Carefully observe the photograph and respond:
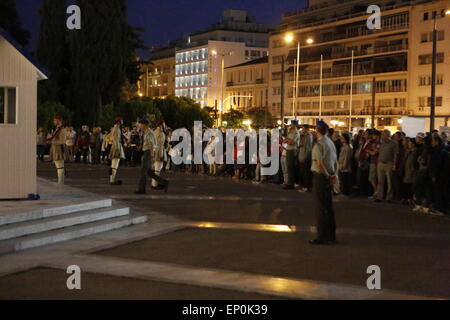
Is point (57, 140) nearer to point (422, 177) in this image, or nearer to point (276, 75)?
point (422, 177)

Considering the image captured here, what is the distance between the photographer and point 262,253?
1095 cm

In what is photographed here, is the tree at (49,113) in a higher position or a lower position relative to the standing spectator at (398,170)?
higher

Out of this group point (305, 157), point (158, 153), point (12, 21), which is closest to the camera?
point (158, 153)

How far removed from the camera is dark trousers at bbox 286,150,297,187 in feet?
74.3

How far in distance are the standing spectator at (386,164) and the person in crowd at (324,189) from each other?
6886 millimetres

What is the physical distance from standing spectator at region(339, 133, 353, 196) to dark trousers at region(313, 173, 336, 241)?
333 inches

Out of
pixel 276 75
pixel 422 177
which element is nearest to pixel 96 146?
pixel 422 177

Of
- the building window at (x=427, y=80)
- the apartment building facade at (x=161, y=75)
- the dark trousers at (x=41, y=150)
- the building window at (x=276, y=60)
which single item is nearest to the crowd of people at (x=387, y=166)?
the dark trousers at (x=41, y=150)

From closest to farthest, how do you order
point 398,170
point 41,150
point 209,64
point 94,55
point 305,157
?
point 398,170
point 305,157
point 41,150
point 94,55
point 209,64

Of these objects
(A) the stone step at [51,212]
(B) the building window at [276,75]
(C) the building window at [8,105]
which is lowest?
(A) the stone step at [51,212]

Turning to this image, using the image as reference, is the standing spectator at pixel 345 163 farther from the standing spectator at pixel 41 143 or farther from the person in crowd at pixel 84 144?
the standing spectator at pixel 41 143

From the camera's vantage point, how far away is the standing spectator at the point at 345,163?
2020 centimetres

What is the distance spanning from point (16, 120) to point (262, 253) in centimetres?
630

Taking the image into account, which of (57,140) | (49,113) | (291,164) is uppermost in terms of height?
(49,113)
